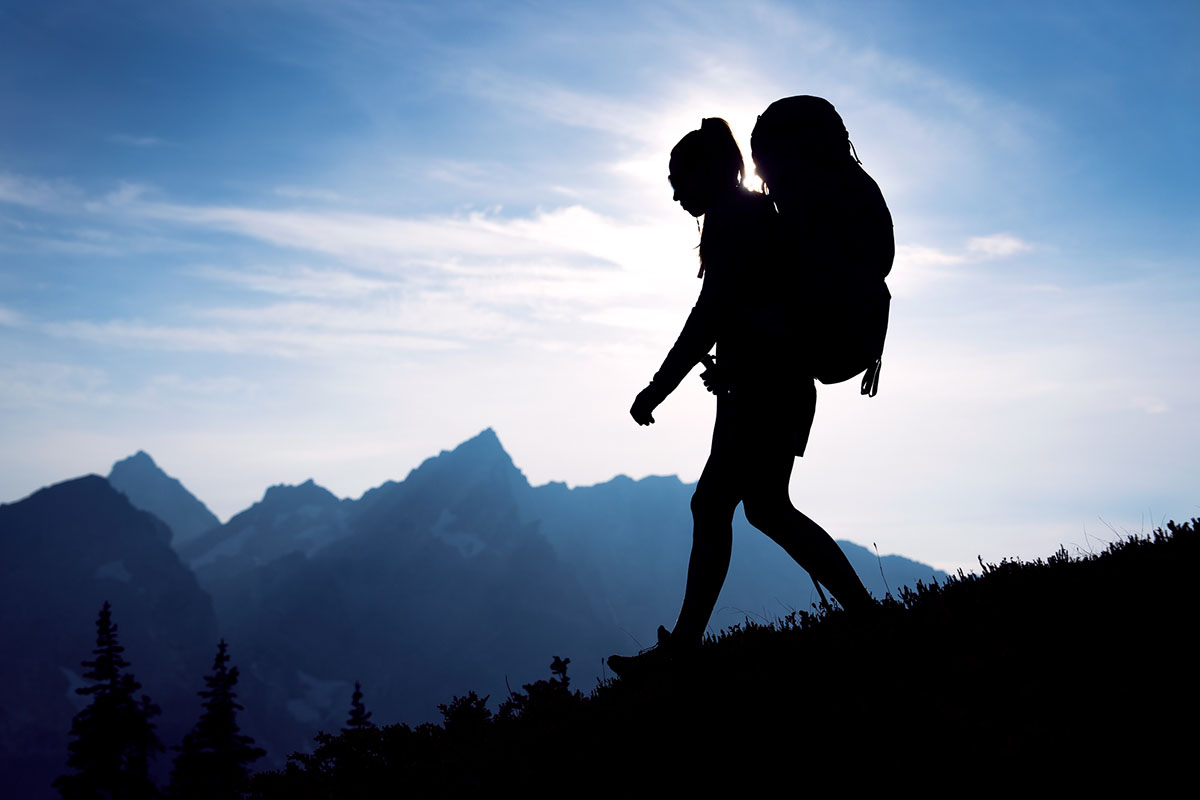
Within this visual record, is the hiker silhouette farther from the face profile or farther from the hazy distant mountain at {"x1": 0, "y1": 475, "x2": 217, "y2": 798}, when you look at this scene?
the hazy distant mountain at {"x1": 0, "y1": 475, "x2": 217, "y2": 798}

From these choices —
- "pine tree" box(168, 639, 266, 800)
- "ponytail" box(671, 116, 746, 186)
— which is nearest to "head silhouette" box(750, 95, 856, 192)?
"ponytail" box(671, 116, 746, 186)

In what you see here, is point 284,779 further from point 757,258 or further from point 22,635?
point 22,635

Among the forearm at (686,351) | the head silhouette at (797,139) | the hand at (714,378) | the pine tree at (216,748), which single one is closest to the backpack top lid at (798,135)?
the head silhouette at (797,139)

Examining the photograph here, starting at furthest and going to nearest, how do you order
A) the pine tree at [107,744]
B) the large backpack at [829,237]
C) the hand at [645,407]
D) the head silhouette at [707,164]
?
the pine tree at [107,744], the head silhouette at [707,164], the hand at [645,407], the large backpack at [829,237]

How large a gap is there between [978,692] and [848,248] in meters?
2.41

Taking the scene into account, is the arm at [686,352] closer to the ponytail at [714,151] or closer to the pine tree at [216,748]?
the ponytail at [714,151]

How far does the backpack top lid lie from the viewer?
479 cm

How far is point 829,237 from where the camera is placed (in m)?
4.59

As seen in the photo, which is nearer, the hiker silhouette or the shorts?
the hiker silhouette

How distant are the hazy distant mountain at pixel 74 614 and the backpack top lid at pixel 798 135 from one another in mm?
164214

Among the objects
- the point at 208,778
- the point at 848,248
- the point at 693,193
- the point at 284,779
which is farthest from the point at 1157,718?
the point at 208,778

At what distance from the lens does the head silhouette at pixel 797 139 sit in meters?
4.78

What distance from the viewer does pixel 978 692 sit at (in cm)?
349

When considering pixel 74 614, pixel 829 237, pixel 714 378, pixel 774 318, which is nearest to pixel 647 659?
pixel 714 378
